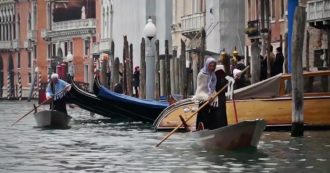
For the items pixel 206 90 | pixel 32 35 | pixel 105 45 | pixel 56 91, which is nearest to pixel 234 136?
pixel 206 90

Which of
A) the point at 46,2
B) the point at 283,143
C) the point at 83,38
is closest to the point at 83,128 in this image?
the point at 283,143

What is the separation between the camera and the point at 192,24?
46344 millimetres

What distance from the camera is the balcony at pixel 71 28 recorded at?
75.7m

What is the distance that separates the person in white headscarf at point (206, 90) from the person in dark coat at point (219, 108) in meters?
0.05

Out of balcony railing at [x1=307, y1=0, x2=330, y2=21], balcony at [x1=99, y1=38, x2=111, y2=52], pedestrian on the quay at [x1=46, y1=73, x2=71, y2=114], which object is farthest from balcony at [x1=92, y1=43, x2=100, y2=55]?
pedestrian on the quay at [x1=46, y1=73, x2=71, y2=114]

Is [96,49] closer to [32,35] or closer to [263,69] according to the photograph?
[32,35]

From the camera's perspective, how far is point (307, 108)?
23016 millimetres

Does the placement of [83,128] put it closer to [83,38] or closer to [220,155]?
[220,155]

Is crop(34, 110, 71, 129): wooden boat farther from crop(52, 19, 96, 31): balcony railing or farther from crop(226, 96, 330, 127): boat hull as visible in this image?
crop(52, 19, 96, 31): balcony railing

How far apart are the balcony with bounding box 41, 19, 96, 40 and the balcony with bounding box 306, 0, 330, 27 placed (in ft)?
140

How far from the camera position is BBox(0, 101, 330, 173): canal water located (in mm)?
16438

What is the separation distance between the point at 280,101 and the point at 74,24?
55.7m

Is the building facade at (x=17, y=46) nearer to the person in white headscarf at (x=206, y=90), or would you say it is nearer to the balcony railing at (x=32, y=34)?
the balcony railing at (x=32, y=34)

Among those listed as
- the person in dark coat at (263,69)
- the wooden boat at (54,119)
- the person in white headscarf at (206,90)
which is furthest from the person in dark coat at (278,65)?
the person in white headscarf at (206,90)
